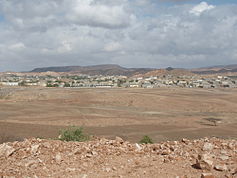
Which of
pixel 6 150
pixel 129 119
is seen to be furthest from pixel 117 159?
pixel 129 119

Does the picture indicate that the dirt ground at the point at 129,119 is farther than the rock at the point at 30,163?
Yes

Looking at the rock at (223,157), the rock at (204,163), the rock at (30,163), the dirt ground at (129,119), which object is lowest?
the dirt ground at (129,119)

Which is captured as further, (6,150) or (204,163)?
(6,150)

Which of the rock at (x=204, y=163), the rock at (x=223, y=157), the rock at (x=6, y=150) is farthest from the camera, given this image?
the rock at (x=6, y=150)

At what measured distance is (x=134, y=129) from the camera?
42.2m

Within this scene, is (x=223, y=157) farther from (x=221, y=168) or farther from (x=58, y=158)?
(x=58, y=158)

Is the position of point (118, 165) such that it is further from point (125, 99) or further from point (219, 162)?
point (125, 99)

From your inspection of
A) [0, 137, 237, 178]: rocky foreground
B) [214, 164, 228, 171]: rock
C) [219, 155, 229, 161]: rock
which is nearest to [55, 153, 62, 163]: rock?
[0, 137, 237, 178]: rocky foreground

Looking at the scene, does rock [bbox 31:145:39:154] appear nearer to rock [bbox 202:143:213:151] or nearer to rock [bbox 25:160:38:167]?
rock [bbox 25:160:38:167]

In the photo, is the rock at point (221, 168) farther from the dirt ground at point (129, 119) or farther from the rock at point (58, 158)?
the dirt ground at point (129, 119)

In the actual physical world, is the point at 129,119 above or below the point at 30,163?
below

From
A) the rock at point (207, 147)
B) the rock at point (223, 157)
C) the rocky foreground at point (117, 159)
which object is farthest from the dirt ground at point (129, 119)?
the rock at point (223, 157)

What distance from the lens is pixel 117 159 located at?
9.19 meters

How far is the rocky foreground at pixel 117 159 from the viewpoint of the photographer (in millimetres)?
8023
